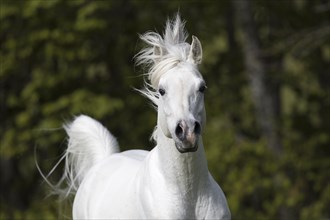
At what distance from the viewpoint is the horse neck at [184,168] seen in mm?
6145

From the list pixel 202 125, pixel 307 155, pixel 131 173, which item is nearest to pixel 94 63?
pixel 307 155

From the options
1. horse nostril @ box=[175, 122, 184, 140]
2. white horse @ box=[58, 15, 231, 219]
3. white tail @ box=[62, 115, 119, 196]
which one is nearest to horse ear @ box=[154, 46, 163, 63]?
white horse @ box=[58, 15, 231, 219]

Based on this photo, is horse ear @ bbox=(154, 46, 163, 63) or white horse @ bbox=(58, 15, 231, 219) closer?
white horse @ bbox=(58, 15, 231, 219)

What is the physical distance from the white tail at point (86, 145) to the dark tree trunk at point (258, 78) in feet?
28.7

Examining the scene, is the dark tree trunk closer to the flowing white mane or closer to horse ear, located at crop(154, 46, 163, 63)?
the flowing white mane

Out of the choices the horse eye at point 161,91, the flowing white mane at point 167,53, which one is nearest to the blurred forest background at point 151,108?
the flowing white mane at point 167,53

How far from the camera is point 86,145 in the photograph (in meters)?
9.00

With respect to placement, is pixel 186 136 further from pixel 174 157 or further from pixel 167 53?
pixel 167 53

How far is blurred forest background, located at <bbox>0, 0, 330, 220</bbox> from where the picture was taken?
55.6 feet

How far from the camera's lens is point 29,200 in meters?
20.3

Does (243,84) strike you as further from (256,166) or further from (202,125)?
(202,125)

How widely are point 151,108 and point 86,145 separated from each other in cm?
952

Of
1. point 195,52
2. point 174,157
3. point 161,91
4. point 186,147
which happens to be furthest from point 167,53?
point 186,147

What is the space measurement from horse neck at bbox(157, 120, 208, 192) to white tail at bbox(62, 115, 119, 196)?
8.73ft
